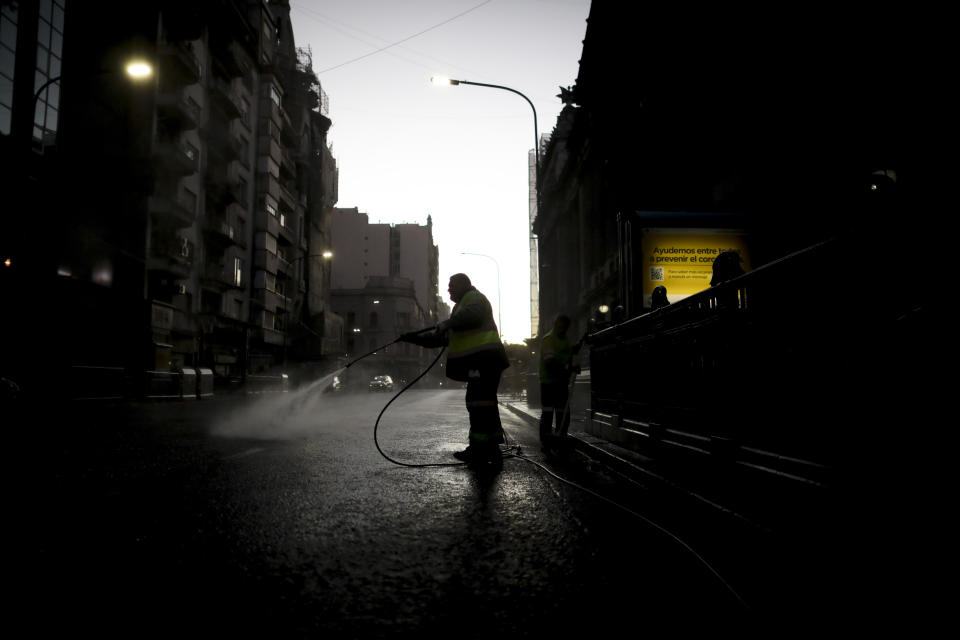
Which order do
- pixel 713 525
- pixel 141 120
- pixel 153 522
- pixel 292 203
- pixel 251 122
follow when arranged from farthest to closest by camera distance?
pixel 292 203 → pixel 251 122 → pixel 141 120 → pixel 713 525 → pixel 153 522

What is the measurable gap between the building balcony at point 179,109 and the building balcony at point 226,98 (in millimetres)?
3041

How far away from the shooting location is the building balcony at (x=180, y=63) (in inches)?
1223

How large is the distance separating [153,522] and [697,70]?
55.4 feet

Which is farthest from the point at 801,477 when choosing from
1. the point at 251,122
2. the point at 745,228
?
the point at 251,122

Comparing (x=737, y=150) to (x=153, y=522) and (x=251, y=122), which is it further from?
(x=251, y=122)

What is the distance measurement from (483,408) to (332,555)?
333 centimetres

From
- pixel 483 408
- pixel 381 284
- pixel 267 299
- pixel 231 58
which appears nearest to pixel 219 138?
pixel 231 58

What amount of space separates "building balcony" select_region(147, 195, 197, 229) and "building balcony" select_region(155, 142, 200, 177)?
4.66 feet

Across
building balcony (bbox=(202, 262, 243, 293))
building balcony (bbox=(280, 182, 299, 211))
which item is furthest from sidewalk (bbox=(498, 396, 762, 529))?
building balcony (bbox=(280, 182, 299, 211))

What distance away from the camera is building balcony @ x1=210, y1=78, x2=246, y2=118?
3747 cm

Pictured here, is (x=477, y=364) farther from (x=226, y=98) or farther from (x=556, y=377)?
(x=226, y=98)

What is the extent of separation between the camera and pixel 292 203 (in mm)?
50812

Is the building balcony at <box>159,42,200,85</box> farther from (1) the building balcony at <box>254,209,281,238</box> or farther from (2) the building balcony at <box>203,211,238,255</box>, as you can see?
(1) the building balcony at <box>254,209,281,238</box>

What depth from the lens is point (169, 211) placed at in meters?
31.3
